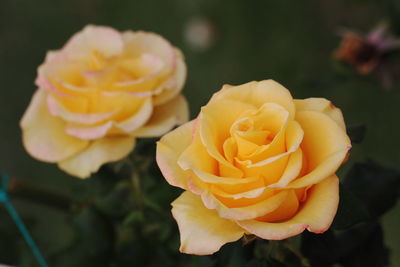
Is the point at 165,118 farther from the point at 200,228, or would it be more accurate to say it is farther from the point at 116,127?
the point at 200,228

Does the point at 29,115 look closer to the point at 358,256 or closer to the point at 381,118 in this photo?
the point at 358,256

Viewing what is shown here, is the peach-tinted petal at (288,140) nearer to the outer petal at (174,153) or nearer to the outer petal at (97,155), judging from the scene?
the outer petal at (174,153)

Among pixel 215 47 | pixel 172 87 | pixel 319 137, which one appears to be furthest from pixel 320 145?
pixel 215 47

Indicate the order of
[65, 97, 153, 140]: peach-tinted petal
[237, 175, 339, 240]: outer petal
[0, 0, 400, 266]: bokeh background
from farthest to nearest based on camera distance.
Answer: [0, 0, 400, 266]: bokeh background, [65, 97, 153, 140]: peach-tinted petal, [237, 175, 339, 240]: outer petal

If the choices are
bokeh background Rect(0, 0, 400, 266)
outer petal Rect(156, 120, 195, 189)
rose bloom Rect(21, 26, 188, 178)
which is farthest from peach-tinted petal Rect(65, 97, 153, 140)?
bokeh background Rect(0, 0, 400, 266)

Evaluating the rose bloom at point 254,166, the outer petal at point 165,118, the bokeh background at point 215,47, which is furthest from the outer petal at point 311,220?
the bokeh background at point 215,47

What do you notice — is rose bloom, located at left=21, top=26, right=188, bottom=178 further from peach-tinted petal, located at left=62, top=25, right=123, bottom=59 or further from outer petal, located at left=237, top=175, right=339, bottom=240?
outer petal, located at left=237, top=175, right=339, bottom=240
